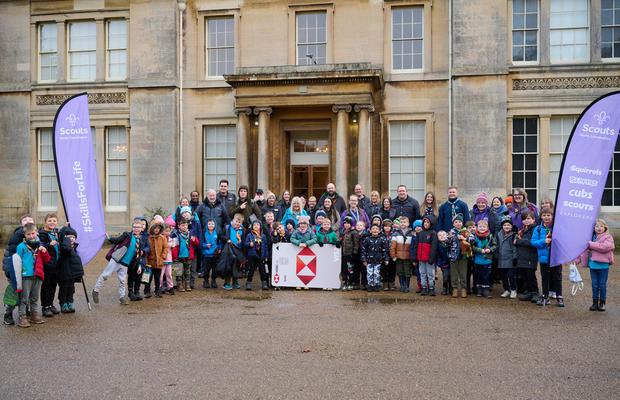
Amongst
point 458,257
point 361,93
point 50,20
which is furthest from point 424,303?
point 50,20

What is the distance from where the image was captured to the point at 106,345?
7.83 metres

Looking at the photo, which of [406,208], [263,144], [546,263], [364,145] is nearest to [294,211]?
[406,208]

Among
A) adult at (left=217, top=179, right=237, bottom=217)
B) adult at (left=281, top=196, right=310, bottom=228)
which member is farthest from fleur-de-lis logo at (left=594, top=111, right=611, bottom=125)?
adult at (left=217, top=179, right=237, bottom=217)

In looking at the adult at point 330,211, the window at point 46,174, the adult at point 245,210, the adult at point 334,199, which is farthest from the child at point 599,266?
the window at point 46,174

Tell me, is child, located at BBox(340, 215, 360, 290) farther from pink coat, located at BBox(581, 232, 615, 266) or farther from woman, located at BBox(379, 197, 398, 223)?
pink coat, located at BBox(581, 232, 615, 266)

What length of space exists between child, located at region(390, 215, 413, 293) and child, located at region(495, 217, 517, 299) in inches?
64.2

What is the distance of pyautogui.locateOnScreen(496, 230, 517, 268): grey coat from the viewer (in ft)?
37.8

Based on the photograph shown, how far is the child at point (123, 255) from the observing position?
10945 mm

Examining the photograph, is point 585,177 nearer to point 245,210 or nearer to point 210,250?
point 245,210

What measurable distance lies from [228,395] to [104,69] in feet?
64.3

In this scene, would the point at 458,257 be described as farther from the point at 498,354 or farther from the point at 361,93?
the point at 361,93

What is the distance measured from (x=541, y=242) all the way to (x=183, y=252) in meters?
6.52

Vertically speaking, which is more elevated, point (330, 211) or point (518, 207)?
point (518, 207)

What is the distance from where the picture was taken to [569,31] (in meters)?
20.5
